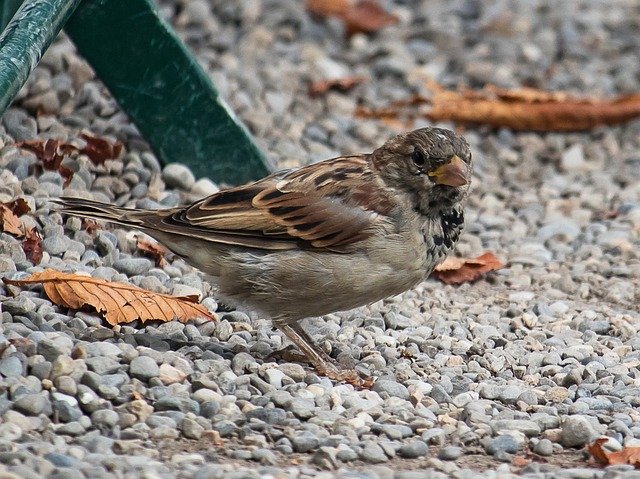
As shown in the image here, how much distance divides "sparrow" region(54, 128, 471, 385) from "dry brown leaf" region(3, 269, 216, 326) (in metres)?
0.25

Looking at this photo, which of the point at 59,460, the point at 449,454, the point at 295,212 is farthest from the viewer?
the point at 295,212

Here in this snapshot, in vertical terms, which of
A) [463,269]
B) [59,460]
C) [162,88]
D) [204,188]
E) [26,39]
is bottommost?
[59,460]

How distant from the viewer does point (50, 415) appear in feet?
14.3

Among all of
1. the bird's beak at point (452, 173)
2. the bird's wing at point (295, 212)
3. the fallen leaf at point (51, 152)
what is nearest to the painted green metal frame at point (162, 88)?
the fallen leaf at point (51, 152)

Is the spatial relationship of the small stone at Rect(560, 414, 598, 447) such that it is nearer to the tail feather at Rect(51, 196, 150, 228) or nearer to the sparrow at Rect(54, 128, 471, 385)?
the sparrow at Rect(54, 128, 471, 385)

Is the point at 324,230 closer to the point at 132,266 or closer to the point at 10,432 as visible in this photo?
the point at 132,266

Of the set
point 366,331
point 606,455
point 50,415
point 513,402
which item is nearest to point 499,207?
point 366,331

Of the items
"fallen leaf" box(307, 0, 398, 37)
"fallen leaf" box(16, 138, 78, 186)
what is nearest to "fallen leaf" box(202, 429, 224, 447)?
"fallen leaf" box(16, 138, 78, 186)

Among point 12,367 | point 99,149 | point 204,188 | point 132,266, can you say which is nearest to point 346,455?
point 12,367

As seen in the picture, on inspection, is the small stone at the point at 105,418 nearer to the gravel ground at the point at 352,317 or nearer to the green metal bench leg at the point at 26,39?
the gravel ground at the point at 352,317

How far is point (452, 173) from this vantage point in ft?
17.2

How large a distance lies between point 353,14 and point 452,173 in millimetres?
4610

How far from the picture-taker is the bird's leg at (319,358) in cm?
510

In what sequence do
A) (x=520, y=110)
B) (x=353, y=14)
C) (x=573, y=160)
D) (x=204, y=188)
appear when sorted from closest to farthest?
1. (x=204, y=188)
2. (x=573, y=160)
3. (x=520, y=110)
4. (x=353, y=14)
